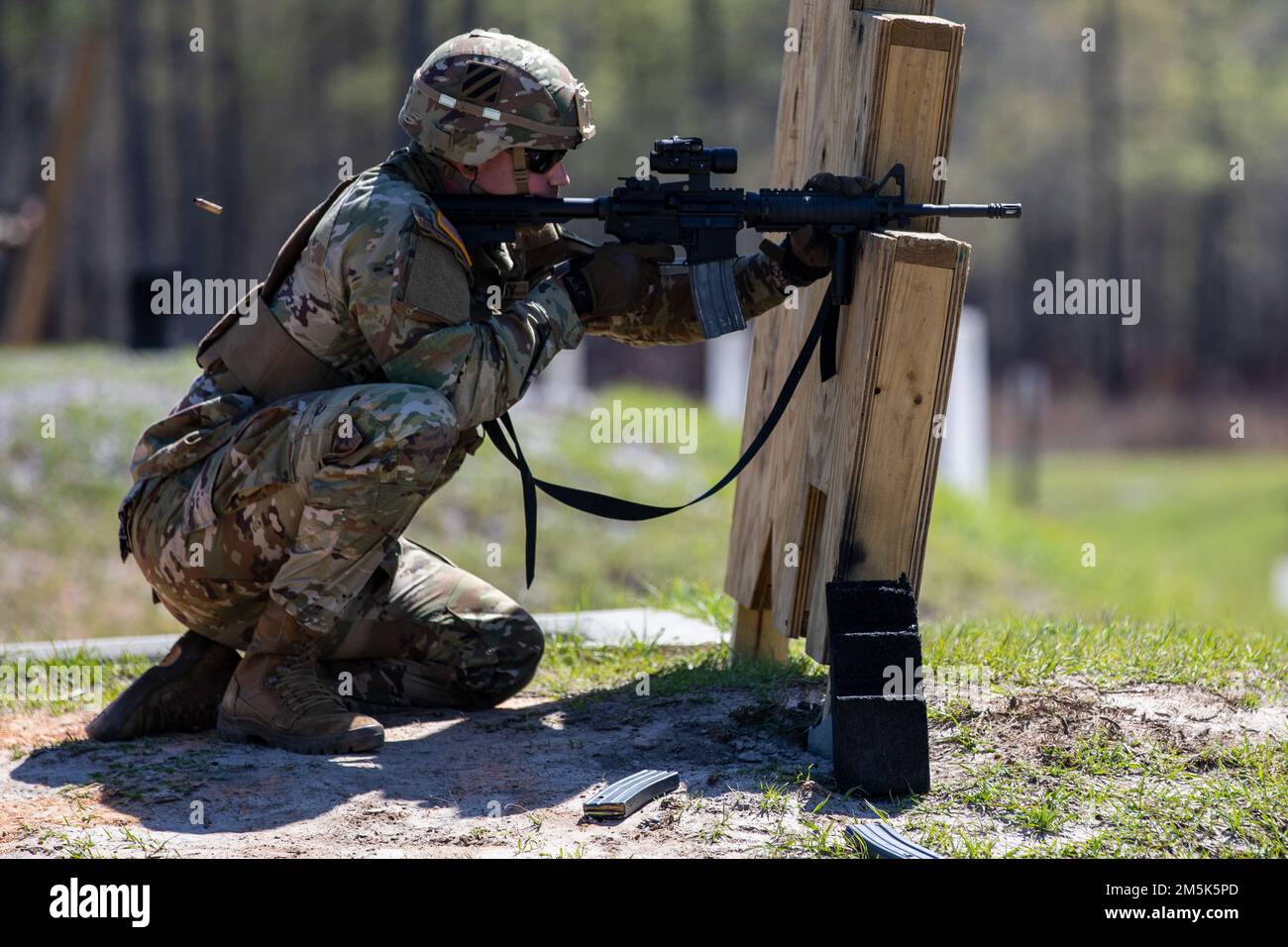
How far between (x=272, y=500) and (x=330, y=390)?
0.35 m

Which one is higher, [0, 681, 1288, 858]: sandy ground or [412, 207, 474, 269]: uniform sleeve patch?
[412, 207, 474, 269]: uniform sleeve patch

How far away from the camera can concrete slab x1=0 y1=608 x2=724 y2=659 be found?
541 cm

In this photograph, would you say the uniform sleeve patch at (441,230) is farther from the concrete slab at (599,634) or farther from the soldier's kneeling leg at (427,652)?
the concrete slab at (599,634)

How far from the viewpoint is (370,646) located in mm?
4543

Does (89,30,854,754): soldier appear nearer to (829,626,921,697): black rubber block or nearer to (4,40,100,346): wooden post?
(829,626,921,697): black rubber block

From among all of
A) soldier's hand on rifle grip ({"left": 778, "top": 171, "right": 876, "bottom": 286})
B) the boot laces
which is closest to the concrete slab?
the boot laces

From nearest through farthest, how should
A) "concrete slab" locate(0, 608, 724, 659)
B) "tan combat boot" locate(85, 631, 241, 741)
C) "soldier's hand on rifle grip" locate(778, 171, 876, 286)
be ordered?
"soldier's hand on rifle grip" locate(778, 171, 876, 286), "tan combat boot" locate(85, 631, 241, 741), "concrete slab" locate(0, 608, 724, 659)

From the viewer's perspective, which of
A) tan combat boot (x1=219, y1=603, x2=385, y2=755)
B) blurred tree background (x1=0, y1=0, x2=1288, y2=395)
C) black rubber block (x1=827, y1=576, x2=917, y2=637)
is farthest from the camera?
blurred tree background (x1=0, y1=0, x2=1288, y2=395)

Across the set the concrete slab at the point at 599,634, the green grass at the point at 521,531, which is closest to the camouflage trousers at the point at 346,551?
the concrete slab at the point at 599,634

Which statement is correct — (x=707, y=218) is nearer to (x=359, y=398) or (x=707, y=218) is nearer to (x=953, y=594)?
(x=359, y=398)

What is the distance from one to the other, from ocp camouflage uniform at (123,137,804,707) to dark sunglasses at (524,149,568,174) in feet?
0.83

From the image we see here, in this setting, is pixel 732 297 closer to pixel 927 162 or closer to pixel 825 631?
pixel 927 162

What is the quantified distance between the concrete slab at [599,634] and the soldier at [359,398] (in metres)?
0.99
